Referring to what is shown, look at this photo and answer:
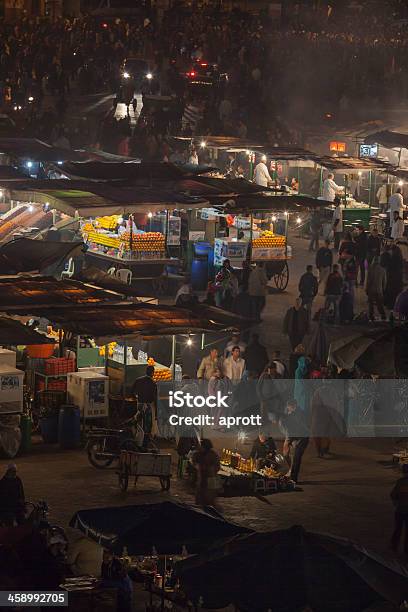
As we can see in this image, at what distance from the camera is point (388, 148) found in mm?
41656

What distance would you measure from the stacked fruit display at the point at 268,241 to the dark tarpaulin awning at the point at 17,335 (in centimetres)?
1096

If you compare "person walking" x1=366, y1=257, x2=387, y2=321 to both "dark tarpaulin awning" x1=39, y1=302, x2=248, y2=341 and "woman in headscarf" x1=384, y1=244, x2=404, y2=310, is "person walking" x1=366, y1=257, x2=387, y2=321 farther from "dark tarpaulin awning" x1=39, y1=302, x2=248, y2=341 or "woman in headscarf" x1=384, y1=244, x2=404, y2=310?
"dark tarpaulin awning" x1=39, y1=302, x2=248, y2=341

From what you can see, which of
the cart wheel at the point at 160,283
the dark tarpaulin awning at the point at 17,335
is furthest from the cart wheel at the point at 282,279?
the dark tarpaulin awning at the point at 17,335

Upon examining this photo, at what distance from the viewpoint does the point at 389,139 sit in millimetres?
41469

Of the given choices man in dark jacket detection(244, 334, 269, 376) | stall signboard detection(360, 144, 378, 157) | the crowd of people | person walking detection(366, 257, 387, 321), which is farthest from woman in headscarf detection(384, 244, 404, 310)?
the crowd of people

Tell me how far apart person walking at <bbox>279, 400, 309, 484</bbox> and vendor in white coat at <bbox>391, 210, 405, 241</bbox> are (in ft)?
46.6

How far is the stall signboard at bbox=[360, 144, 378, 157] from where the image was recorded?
139ft

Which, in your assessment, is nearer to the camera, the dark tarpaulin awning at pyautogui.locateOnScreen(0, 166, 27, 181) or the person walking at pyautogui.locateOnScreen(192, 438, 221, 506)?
the person walking at pyautogui.locateOnScreen(192, 438, 221, 506)

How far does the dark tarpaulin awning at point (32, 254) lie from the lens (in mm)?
25031

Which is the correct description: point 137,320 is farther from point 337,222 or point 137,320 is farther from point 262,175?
point 262,175

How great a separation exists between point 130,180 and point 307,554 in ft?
66.8

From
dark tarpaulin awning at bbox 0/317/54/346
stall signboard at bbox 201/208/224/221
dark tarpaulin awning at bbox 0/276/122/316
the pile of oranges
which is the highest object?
stall signboard at bbox 201/208/224/221

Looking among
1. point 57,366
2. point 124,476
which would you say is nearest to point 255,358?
point 57,366

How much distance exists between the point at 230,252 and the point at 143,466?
1233 cm
